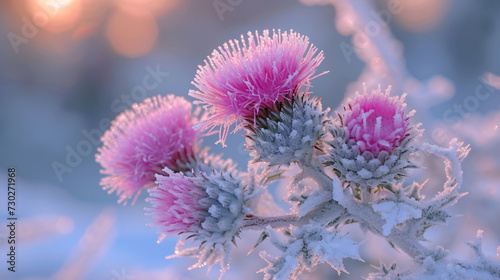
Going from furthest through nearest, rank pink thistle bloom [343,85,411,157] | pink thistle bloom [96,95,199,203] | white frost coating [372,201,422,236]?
pink thistle bloom [96,95,199,203] → pink thistle bloom [343,85,411,157] → white frost coating [372,201,422,236]

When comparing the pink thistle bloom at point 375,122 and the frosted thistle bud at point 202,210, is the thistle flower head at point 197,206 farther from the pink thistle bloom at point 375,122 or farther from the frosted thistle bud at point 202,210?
the pink thistle bloom at point 375,122

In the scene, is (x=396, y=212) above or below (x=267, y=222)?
below

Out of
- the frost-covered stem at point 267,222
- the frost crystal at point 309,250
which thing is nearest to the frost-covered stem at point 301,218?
the frost-covered stem at point 267,222

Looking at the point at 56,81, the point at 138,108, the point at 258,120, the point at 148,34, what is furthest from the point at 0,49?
the point at 258,120

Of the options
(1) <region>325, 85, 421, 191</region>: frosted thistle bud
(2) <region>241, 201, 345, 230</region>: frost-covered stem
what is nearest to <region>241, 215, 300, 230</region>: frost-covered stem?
(2) <region>241, 201, 345, 230</region>: frost-covered stem

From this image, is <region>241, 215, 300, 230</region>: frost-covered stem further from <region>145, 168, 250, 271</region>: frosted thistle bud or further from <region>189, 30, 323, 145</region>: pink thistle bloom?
<region>189, 30, 323, 145</region>: pink thistle bloom

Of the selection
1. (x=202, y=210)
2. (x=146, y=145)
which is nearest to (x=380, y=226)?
(x=202, y=210)

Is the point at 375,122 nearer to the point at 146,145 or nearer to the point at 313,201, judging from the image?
the point at 313,201
